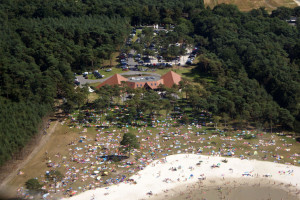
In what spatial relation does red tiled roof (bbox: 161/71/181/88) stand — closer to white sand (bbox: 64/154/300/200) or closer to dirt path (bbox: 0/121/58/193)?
white sand (bbox: 64/154/300/200)

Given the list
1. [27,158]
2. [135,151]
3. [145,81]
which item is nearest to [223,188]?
[135,151]

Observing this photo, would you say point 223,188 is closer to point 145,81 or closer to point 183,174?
point 183,174

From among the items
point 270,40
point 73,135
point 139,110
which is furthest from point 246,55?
point 73,135

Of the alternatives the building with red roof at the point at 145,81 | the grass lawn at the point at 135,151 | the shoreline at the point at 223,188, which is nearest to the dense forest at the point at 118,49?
the grass lawn at the point at 135,151

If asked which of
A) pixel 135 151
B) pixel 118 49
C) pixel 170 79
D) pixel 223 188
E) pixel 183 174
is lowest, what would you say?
pixel 223 188

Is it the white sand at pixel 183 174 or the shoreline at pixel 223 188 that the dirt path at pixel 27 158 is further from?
the shoreline at pixel 223 188

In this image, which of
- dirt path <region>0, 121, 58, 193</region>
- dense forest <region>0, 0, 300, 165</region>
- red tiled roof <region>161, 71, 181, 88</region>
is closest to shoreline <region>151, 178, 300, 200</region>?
dense forest <region>0, 0, 300, 165</region>
